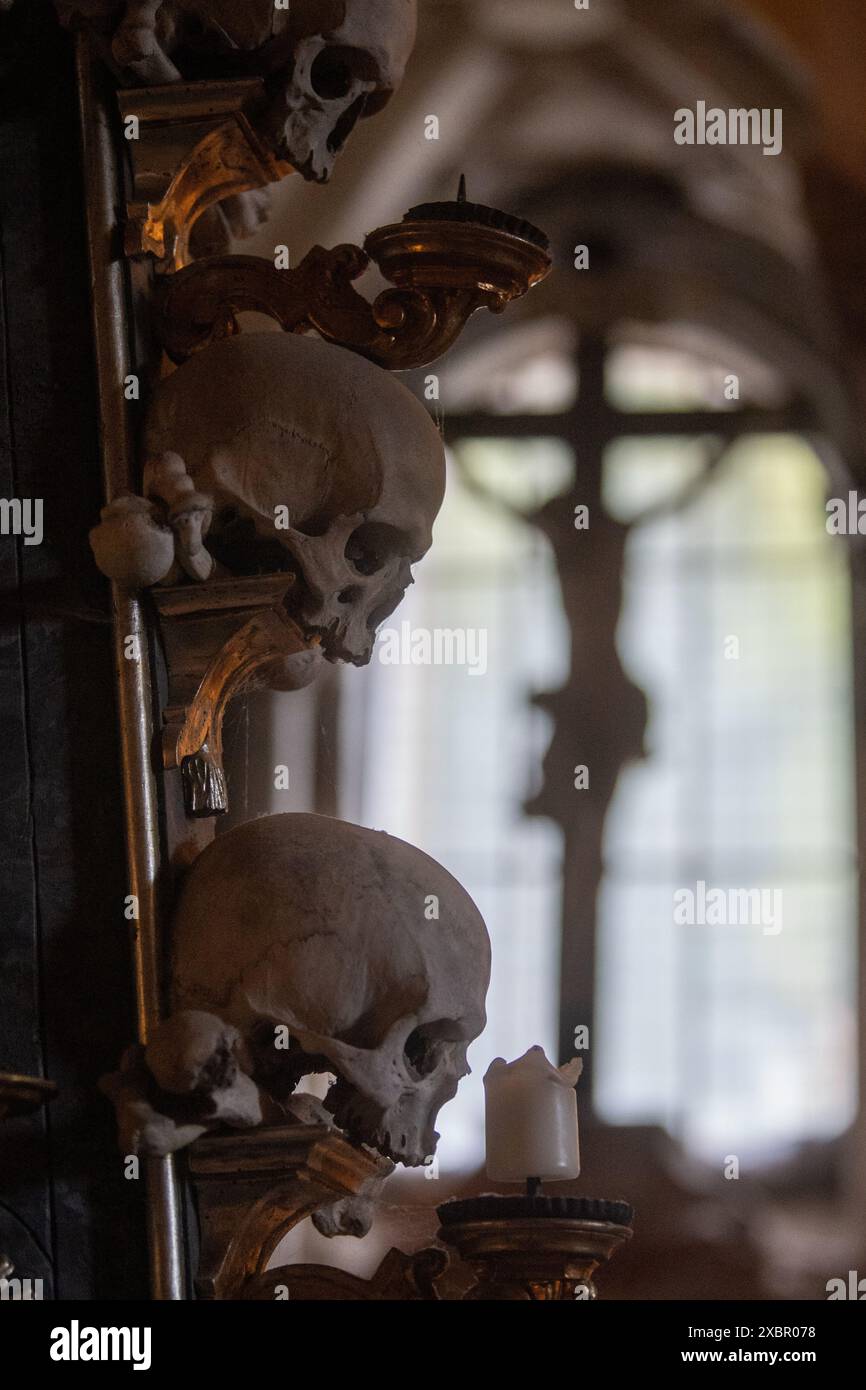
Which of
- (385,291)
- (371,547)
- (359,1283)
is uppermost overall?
(385,291)

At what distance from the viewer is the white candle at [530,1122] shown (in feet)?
4.28

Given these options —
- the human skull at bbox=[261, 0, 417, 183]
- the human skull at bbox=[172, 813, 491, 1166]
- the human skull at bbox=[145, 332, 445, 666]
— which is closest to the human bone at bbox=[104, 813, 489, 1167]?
the human skull at bbox=[172, 813, 491, 1166]

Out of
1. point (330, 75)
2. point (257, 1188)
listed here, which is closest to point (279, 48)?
point (330, 75)

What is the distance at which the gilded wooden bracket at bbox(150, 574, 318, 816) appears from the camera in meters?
1.17

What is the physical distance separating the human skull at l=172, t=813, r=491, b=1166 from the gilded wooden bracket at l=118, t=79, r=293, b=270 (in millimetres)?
349

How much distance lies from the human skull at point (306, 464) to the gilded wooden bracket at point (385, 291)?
0.03 metres

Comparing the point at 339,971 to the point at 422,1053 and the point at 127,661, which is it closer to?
the point at 422,1053

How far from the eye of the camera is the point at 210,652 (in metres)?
1.20

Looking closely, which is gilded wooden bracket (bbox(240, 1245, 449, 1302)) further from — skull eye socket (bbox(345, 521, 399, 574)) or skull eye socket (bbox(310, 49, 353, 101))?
skull eye socket (bbox(310, 49, 353, 101))

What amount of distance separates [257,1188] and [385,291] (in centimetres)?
50

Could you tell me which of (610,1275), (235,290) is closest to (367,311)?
(235,290)

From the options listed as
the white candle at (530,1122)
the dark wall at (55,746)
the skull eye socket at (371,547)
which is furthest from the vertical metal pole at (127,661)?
the white candle at (530,1122)

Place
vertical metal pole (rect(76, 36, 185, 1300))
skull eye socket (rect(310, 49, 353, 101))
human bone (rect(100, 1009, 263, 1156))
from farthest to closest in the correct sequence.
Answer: skull eye socket (rect(310, 49, 353, 101)) < vertical metal pole (rect(76, 36, 185, 1300)) < human bone (rect(100, 1009, 263, 1156))
